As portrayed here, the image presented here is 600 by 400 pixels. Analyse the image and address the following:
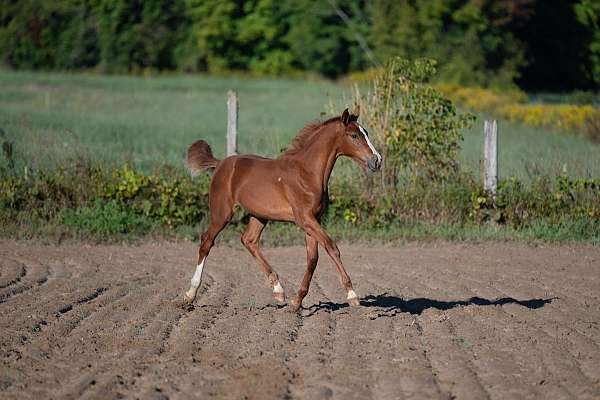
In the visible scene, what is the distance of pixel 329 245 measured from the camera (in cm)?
926

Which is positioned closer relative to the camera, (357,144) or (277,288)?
(357,144)

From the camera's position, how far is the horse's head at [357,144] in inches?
364

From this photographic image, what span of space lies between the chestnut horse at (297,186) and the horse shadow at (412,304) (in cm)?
51

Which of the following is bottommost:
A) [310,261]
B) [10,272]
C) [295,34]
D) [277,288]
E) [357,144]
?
[10,272]

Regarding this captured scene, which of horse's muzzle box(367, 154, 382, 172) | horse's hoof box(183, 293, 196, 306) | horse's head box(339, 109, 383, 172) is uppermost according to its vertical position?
horse's head box(339, 109, 383, 172)

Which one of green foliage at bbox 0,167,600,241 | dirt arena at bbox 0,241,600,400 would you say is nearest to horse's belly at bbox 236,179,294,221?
dirt arena at bbox 0,241,600,400

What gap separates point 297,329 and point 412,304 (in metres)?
1.87

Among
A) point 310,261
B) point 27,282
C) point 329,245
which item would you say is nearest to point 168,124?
point 27,282

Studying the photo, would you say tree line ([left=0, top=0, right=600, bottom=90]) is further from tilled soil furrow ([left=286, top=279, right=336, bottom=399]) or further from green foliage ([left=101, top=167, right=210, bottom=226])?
tilled soil furrow ([left=286, top=279, right=336, bottom=399])

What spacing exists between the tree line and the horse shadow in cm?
4603

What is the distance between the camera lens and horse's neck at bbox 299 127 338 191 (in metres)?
9.55

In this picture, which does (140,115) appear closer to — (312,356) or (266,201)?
(266,201)

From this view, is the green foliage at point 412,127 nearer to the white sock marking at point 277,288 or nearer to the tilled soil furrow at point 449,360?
the white sock marking at point 277,288

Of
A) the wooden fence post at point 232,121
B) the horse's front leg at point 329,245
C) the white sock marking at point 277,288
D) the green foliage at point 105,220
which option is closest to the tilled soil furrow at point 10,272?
the green foliage at point 105,220
